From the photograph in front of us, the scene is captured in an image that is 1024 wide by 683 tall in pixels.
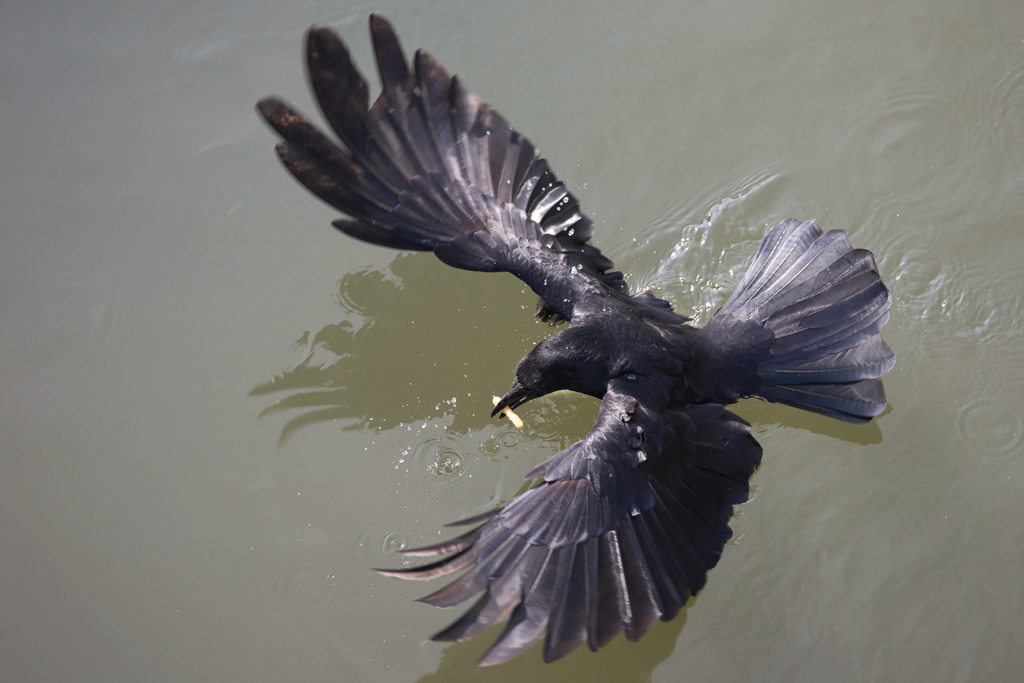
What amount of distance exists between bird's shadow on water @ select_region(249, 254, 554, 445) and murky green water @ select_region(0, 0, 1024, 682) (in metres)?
0.02

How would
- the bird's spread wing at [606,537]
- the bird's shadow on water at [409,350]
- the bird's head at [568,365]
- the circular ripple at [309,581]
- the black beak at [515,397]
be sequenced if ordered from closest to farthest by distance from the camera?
the bird's spread wing at [606,537] → the bird's head at [568,365] → the black beak at [515,397] → the circular ripple at [309,581] → the bird's shadow on water at [409,350]

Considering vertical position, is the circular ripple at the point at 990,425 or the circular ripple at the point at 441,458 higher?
the circular ripple at the point at 441,458

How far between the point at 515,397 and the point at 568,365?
1.12 ft

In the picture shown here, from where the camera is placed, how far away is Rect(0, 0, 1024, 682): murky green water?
331 centimetres

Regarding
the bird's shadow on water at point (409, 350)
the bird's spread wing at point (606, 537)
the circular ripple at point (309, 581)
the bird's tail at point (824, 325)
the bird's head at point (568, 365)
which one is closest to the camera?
the bird's spread wing at point (606, 537)

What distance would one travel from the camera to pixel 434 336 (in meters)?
3.92

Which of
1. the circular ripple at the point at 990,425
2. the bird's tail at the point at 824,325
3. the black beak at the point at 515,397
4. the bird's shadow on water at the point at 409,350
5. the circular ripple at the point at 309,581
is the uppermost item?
Answer: the bird's shadow on water at the point at 409,350

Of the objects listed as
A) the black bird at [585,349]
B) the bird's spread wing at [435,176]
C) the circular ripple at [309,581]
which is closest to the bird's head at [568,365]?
the black bird at [585,349]

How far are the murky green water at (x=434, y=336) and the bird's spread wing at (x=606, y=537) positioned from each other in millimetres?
674

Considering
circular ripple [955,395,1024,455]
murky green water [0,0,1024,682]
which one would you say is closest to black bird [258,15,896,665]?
murky green water [0,0,1024,682]

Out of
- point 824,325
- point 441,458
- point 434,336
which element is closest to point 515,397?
point 441,458

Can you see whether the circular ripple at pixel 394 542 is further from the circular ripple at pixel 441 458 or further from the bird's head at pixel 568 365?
the bird's head at pixel 568 365

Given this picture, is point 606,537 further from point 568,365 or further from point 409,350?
point 409,350

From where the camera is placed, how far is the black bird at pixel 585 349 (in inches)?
101
